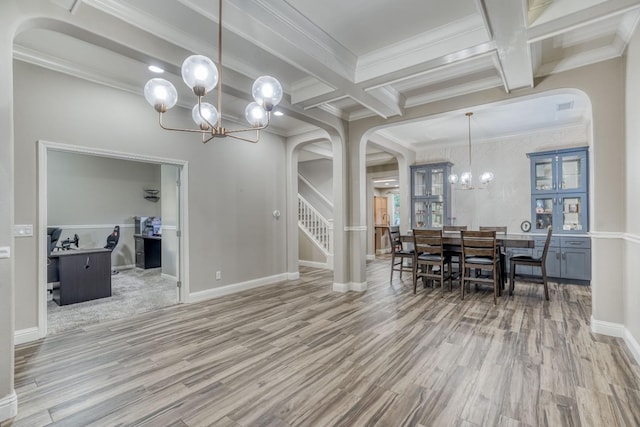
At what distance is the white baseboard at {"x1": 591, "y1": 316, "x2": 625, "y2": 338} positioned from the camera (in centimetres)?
298

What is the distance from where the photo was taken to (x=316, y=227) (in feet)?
24.3

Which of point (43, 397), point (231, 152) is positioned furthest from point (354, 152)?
point (43, 397)

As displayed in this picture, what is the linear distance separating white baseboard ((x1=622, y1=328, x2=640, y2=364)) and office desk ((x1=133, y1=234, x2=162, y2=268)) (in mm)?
7906

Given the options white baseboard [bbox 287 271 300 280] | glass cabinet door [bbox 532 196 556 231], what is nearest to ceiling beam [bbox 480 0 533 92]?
glass cabinet door [bbox 532 196 556 231]

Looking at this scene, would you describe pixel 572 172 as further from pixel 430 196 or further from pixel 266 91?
pixel 266 91

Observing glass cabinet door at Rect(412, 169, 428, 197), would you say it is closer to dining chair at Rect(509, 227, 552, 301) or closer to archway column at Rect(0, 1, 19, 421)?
dining chair at Rect(509, 227, 552, 301)

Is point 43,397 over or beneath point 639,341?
beneath

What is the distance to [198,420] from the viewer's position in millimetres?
1832

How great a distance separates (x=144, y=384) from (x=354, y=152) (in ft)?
13.5

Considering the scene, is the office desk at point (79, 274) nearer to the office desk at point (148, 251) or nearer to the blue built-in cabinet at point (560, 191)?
the office desk at point (148, 251)

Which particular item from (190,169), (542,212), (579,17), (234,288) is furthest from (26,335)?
(542,212)

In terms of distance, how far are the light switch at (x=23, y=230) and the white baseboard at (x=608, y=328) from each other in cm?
586

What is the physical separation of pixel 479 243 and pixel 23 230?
211 inches

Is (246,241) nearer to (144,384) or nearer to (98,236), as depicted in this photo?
(144,384)
